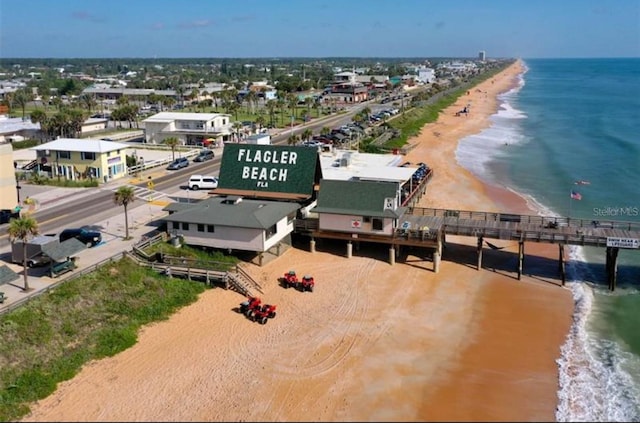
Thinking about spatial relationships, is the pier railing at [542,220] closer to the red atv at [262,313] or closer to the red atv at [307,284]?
the red atv at [307,284]

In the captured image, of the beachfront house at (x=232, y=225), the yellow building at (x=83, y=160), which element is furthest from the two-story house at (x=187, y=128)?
the beachfront house at (x=232, y=225)

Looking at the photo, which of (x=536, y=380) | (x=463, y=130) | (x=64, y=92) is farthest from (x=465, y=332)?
(x=64, y=92)

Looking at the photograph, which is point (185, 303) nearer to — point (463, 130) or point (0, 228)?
point (0, 228)

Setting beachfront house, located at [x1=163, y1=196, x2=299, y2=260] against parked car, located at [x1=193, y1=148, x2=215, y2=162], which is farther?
parked car, located at [x1=193, y1=148, x2=215, y2=162]

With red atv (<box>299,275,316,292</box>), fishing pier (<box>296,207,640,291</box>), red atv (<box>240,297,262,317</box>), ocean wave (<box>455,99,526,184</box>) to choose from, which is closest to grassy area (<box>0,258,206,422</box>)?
red atv (<box>240,297,262,317</box>)

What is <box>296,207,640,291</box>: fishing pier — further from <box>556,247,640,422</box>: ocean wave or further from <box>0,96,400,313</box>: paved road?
<box>0,96,400,313</box>: paved road

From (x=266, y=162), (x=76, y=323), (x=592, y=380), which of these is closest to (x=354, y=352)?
(x=592, y=380)
